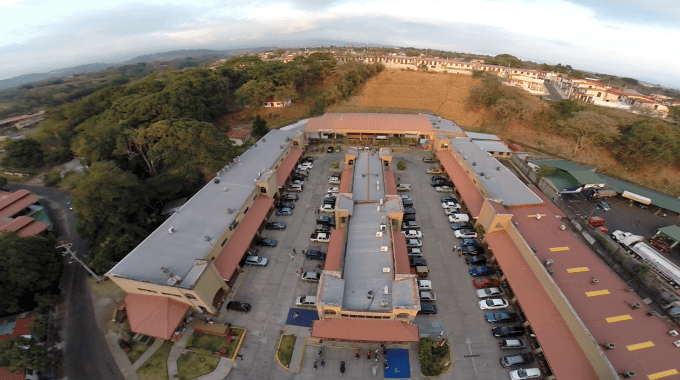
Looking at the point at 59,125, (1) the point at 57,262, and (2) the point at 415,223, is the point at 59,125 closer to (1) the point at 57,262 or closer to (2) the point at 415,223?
(1) the point at 57,262

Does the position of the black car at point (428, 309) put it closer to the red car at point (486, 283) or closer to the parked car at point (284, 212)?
the red car at point (486, 283)

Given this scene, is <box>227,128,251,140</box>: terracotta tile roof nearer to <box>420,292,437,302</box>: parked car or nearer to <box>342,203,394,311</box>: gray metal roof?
<box>342,203,394,311</box>: gray metal roof

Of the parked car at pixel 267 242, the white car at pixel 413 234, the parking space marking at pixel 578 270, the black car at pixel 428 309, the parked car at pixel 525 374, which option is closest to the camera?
the parked car at pixel 525 374

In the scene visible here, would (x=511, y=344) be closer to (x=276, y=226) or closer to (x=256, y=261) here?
(x=256, y=261)

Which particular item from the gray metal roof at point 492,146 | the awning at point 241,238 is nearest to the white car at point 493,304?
the awning at point 241,238

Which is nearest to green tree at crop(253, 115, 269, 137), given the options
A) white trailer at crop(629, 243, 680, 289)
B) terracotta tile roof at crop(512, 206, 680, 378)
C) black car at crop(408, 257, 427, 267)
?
black car at crop(408, 257, 427, 267)

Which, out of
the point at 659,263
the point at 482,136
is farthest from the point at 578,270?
the point at 482,136
